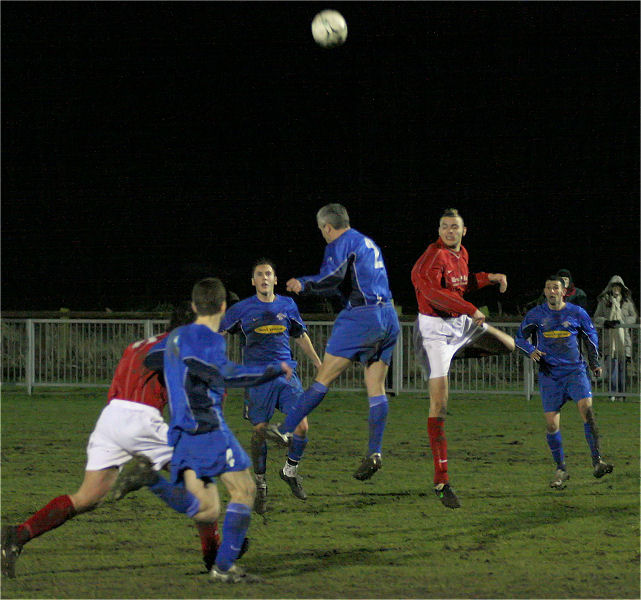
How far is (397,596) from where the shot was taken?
596cm

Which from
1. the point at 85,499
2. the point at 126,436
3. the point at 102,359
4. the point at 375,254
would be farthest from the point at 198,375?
the point at 102,359

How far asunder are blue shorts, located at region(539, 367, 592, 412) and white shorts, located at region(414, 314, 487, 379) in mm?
1683

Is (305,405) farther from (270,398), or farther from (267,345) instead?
(267,345)

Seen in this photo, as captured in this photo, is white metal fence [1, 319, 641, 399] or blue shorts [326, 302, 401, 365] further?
white metal fence [1, 319, 641, 399]

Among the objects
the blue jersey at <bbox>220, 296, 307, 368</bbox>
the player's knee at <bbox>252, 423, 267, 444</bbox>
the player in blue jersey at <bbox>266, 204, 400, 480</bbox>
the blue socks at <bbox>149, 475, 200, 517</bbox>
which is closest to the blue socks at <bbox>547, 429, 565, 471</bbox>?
the player in blue jersey at <bbox>266, 204, 400, 480</bbox>

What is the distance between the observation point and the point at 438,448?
8383 millimetres

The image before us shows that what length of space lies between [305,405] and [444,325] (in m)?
1.39

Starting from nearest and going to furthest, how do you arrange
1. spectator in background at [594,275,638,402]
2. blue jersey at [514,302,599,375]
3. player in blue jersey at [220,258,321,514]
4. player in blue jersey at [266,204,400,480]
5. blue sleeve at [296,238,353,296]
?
blue sleeve at [296,238,353,296] < player in blue jersey at [266,204,400,480] < player in blue jersey at [220,258,321,514] < blue jersey at [514,302,599,375] < spectator in background at [594,275,638,402]

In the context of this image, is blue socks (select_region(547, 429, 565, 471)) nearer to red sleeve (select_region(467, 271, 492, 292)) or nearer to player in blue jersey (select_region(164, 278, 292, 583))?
red sleeve (select_region(467, 271, 492, 292))

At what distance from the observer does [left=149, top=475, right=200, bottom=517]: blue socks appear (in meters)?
6.18

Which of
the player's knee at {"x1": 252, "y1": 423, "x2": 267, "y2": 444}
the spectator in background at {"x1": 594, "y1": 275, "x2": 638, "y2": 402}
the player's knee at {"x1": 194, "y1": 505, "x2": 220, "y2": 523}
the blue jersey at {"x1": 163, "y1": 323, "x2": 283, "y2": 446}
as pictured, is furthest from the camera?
the spectator in background at {"x1": 594, "y1": 275, "x2": 638, "y2": 402}

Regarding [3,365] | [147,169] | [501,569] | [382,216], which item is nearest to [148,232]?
[147,169]

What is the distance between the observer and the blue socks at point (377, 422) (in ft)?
27.5

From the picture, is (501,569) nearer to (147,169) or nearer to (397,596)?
(397,596)
